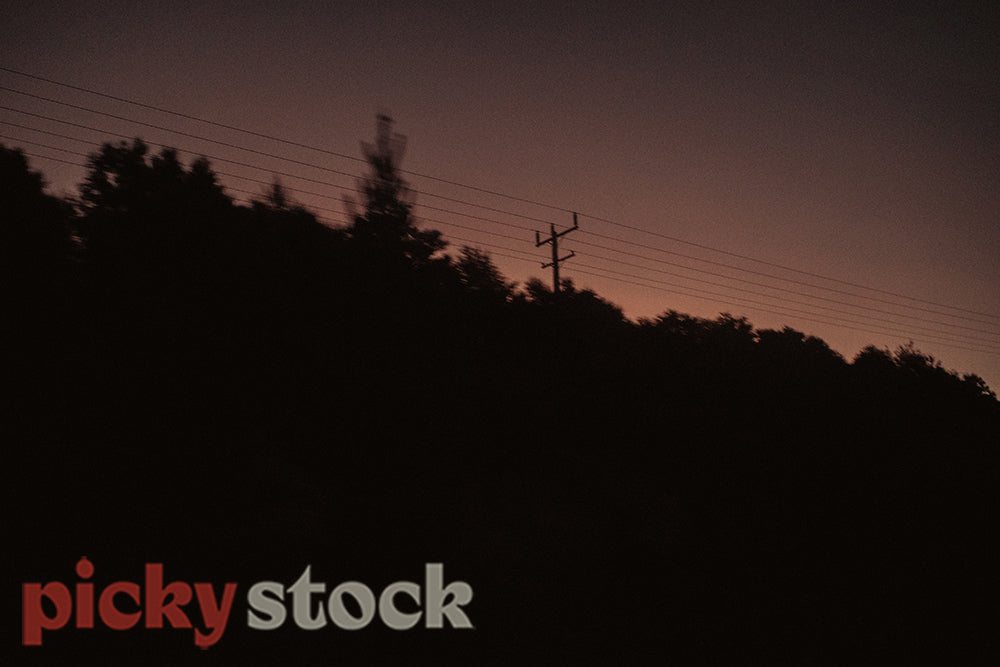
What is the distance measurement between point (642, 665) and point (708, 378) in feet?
24.0

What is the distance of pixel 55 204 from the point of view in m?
8.63

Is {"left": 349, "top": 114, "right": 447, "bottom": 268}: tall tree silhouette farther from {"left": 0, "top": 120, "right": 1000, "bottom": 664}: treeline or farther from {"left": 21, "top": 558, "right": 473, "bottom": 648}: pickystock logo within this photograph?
{"left": 21, "top": 558, "right": 473, "bottom": 648}: pickystock logo

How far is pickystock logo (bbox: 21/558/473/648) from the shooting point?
5617mm

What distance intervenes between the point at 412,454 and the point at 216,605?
335 cm

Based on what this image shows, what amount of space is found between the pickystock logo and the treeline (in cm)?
17

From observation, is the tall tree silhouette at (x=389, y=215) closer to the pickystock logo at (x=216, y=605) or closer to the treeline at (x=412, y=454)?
the treeline at (x=412, y=454)

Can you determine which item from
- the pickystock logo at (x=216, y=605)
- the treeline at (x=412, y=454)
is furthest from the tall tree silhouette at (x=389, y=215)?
the pickystock logo at (x=216, y=605)

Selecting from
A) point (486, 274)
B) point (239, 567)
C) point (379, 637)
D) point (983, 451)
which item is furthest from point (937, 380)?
point (239, 567)

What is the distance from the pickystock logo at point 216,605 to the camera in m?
5.62

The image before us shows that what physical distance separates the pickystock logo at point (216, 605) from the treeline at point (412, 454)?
166mm

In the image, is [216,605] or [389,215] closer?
[216,605]

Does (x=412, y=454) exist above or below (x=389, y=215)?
below

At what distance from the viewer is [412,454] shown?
877 centimetres

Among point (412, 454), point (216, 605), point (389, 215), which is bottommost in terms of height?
point (216, 605)
